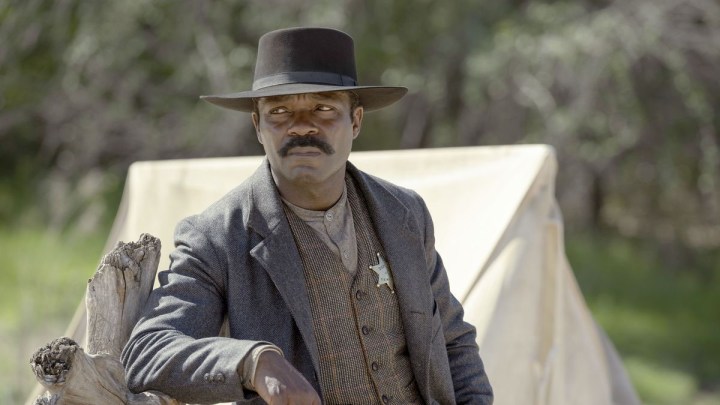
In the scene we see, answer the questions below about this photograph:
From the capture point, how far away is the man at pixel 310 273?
7.45ft

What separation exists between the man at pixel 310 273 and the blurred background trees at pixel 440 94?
4.33 m

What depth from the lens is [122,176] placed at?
862cm

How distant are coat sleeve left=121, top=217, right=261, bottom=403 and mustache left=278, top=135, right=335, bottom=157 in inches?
10.8

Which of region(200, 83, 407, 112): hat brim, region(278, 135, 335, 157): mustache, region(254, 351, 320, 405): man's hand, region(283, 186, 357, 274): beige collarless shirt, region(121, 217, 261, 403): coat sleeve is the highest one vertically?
region(200, 83, 407, 112): hat brim

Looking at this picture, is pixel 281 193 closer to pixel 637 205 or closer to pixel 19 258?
pixel 19 258

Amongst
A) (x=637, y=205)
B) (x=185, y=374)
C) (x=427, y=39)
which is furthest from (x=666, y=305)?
(x=185, y=374)

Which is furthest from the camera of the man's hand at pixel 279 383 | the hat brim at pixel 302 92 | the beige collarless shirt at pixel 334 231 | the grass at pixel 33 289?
the grass at pixel 33 289

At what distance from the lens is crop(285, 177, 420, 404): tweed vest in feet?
8.08

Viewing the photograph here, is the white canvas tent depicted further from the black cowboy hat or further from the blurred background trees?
the blurred background trees

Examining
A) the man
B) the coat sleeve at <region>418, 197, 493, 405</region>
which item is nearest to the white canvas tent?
the coat sleeve at <region>418, 197, 493, 405</region>

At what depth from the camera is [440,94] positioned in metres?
8.11

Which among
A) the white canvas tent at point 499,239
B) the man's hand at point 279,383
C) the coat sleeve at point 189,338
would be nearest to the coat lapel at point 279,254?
the coat sleeve at point 189,338

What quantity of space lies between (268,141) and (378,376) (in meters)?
0.63

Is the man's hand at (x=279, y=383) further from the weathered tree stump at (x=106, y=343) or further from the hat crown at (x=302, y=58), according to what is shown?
the hat crown at (x=302, y=58)
